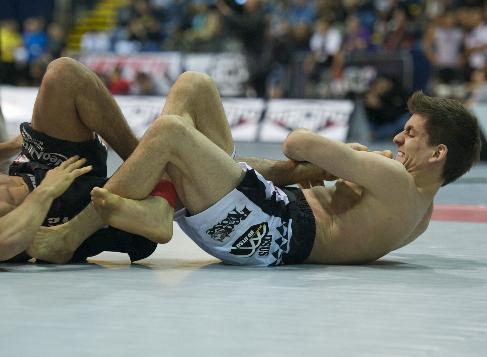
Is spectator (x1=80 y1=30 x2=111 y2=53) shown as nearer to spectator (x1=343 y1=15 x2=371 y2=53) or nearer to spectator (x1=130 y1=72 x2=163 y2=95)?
spectator (x1=130 y1=72 x2=163 y2=95)

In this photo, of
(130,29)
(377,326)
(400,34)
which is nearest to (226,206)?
(377,326)

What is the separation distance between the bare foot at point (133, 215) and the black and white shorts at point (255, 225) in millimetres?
155

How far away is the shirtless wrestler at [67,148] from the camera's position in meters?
3.41

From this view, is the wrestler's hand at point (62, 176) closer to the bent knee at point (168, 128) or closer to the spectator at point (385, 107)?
the bent knee at point (168, 128)

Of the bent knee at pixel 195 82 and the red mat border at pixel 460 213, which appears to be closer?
the bent knee at pixel 195 82

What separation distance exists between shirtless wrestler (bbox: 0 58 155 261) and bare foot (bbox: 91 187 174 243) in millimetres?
192

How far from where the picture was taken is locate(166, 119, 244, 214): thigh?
3266 mm

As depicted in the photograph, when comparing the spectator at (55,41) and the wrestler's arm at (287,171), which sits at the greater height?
the wrestler's arm at (287,171)

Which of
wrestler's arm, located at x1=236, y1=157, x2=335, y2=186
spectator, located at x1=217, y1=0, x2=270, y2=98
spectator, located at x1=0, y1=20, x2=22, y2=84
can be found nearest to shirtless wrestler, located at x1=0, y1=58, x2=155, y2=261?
wrestler's arm, located at x1=236, y1=157, x2=335, y2=186

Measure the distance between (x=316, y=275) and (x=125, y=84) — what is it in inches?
375

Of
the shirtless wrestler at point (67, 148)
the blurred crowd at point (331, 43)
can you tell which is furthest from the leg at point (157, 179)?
the blurred crowd at point (331, 43)

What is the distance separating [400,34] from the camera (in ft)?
Result: 38.6

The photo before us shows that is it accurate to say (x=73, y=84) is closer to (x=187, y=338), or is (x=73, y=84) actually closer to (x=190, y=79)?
(x=190, y=79)

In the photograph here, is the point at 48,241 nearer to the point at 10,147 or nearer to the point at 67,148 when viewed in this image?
the point at 67,148
